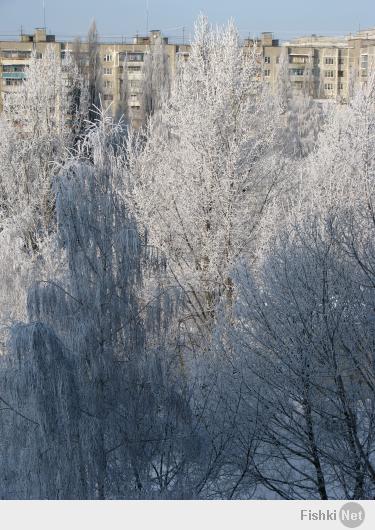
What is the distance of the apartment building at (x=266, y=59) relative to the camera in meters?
27.9

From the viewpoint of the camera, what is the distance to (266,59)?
30.4m

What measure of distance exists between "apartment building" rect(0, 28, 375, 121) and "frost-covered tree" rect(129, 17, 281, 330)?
1354cm

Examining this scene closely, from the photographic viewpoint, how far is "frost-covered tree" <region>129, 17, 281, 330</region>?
11.4 meters

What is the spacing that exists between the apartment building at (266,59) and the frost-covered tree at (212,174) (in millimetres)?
13540

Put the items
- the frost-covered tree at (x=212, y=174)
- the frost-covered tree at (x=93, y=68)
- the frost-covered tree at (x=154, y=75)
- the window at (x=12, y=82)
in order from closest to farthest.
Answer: the frost-covered tree at (x=212, y=174) < the frost-covered tree at (x=93, y=68) < the frost-covered tree at (x=154, y=75) < the window at (x=12, y=82)

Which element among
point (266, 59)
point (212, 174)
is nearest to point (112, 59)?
point (266, 59)

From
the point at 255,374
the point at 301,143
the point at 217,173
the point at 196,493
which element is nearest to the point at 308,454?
the point at 255,374

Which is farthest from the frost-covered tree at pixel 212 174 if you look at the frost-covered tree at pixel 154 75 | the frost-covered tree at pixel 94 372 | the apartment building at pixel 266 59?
the frost-covered tree at pixel 154 75

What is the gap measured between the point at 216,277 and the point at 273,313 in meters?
3.99

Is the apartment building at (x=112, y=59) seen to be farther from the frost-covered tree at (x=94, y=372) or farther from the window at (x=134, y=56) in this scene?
the frost-covered tree at (x=94, y=372)

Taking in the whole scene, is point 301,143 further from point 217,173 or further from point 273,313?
point 273,313

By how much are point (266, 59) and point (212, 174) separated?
1973 centimetres

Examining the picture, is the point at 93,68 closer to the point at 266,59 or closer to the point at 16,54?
the point at 16,54

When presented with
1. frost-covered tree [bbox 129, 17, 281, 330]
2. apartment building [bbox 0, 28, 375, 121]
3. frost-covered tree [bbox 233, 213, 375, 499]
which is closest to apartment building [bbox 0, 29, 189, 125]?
apartment building [bbox 0, 28, 375, 121]
